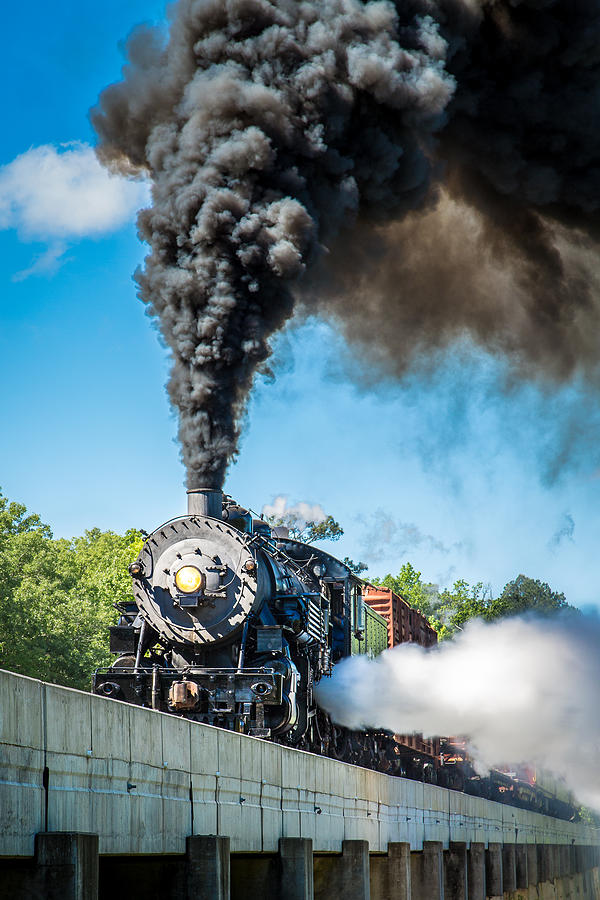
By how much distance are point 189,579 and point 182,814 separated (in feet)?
24.3

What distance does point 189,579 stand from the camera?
17.2 metres

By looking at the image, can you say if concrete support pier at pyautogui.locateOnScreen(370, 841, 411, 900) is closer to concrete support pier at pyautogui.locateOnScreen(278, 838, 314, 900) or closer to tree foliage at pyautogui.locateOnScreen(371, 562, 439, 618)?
concrete support pier at pyautogui.locateOnScreen(278, 838, 314, 900)

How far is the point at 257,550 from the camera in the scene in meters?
17.7

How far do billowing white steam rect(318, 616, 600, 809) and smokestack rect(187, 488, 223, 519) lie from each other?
4.89m

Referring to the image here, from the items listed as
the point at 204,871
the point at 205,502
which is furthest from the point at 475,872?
the point at 204,871

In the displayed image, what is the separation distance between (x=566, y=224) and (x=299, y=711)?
10.4 meters

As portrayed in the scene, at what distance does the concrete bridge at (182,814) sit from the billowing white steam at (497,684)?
243 centimetres

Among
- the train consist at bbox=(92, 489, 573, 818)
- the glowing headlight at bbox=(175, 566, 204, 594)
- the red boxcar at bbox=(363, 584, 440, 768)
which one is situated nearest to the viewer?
the train consist at bbox=(92, 489, 573, 818)

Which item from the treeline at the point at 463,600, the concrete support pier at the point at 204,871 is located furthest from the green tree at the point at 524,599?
the concrete support pier at the point at 204,871

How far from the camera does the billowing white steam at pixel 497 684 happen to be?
21.4m

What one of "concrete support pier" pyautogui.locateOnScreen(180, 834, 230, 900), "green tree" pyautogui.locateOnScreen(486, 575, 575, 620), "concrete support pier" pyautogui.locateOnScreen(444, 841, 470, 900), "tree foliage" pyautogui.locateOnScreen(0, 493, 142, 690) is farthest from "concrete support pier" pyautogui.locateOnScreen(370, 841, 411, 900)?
"green tree" pyautogui.locateOnScreen(486, 575, 575, 620)

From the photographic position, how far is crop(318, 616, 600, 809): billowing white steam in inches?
843

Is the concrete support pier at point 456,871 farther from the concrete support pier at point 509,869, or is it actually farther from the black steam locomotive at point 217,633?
the concrete support pier at point 509,869

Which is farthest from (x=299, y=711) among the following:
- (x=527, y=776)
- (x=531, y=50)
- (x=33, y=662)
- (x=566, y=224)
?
(x=527, y=776)
